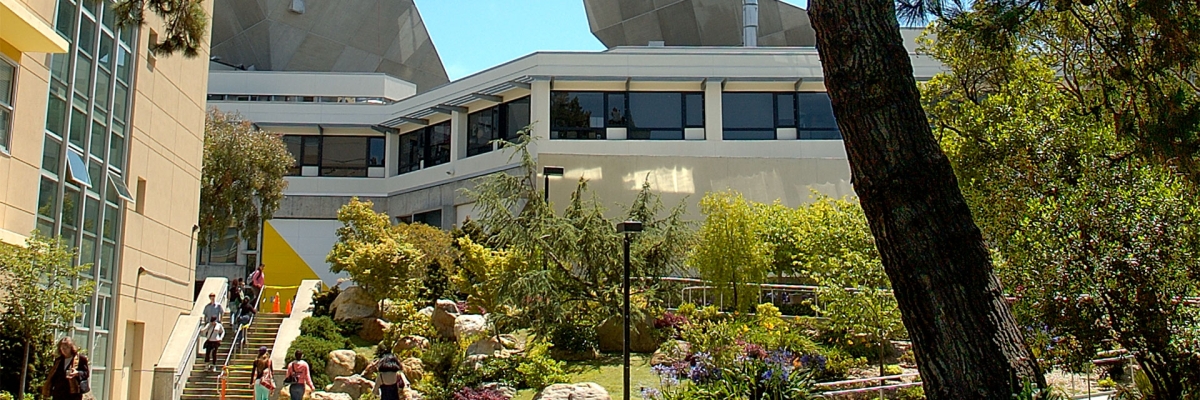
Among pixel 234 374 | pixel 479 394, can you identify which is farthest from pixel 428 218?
pixel 479 394

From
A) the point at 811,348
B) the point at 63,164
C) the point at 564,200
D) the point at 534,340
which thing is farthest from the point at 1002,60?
the point at 564,200

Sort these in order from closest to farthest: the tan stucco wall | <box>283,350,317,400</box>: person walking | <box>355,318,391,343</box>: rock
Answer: <box>283,350,317,400</box>: person walking → the tan stucco wall → <box>355,318,391,343</box>: rock

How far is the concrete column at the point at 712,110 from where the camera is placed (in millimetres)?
35469

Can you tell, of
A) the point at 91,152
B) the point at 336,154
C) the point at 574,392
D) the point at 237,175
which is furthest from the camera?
the point at 336,154

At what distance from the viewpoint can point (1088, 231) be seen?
1284 cm

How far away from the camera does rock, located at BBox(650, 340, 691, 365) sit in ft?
68.5

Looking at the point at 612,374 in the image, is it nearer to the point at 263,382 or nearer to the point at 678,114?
the point at 263,382

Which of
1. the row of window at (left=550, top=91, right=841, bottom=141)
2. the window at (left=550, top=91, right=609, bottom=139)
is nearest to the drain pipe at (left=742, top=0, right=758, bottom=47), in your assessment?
the row of window at (left=550, top=91, right=841, bottom=141)

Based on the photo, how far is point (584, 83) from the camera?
35.7m

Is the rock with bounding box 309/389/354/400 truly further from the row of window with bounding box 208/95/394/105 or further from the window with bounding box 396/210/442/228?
the row of window with bounding box 208/95/394/105

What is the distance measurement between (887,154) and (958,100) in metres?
9.68

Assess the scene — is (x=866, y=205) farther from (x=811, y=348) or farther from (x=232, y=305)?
(x=232, y=305)

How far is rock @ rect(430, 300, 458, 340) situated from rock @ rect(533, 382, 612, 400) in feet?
25.5

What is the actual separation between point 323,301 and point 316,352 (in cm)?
500
